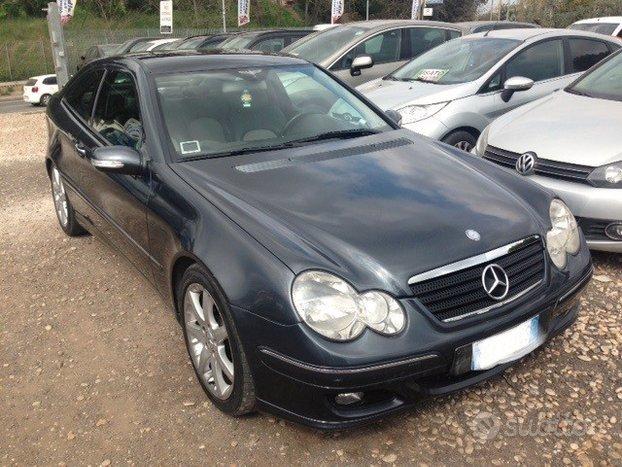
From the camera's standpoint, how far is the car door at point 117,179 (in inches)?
121

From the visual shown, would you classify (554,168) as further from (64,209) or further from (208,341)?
(64,209)

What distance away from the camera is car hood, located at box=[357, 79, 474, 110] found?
5500 millimetres

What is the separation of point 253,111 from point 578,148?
7.04 feet

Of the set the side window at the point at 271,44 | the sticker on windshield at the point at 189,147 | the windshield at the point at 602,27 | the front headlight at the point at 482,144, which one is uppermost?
the windshield at the point at 602,27

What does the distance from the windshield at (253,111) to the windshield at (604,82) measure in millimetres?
2169

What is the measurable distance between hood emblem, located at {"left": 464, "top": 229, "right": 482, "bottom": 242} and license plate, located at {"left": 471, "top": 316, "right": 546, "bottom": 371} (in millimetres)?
382

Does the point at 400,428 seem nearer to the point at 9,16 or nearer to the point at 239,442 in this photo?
the point at 239,442

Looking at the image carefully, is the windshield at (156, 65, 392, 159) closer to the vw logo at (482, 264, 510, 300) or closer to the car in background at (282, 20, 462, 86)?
the vw logo at (482, 264, 510, 300)

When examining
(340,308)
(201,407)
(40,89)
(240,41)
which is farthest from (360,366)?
(40,89)

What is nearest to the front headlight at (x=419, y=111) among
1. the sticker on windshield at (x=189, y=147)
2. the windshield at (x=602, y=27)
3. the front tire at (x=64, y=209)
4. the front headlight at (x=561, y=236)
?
the front headlight at (x=561, y=236)

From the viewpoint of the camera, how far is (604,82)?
480 cm

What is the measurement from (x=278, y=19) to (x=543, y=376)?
40.2 metres

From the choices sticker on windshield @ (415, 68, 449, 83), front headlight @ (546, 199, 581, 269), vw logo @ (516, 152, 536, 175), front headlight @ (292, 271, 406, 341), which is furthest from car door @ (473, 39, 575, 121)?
front headlight @ (292, 271, 406, 341)

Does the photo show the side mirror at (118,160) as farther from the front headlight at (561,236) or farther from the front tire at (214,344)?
the front headlight at (561,236)
